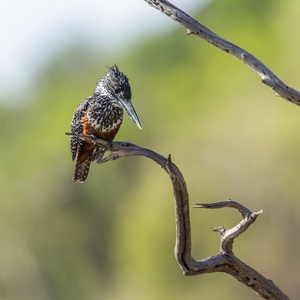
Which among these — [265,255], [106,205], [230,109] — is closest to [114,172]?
[106,205]

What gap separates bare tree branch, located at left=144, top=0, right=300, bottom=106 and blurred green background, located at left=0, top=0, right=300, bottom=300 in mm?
6553

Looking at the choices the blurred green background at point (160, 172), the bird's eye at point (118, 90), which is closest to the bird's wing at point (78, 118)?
the bird's eye at point (118, 90)

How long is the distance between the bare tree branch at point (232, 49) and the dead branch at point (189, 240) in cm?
76

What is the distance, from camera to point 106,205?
51.9 feet

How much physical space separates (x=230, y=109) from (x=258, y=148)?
130 cm

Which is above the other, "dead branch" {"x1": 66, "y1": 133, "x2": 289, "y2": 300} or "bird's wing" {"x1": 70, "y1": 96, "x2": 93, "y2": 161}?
"bird's wing" {"x1": 70, "y1": 96, "x2": 93, "y2": 161}

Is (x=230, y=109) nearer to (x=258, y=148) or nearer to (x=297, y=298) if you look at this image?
(x=258, y=148)

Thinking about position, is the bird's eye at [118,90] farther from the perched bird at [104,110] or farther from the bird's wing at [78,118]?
the bird's wing at [78,118]

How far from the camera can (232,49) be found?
4.08 metres

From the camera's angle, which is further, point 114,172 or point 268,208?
point 114,172

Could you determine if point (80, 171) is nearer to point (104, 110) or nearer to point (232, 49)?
point (104, 110)

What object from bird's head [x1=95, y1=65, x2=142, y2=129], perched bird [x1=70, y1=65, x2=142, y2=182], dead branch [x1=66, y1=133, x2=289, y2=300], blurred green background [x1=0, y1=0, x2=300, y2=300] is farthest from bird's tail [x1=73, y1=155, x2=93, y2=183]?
blurred green background [x1=0, y1=0, x2=300, y2=300]

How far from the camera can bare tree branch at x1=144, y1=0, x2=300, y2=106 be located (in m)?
4.00

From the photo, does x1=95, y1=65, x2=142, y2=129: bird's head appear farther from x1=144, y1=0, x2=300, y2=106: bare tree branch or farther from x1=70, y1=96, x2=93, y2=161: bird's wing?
x1=144, y1=0, x2=300, y2=106: bare tree branch
